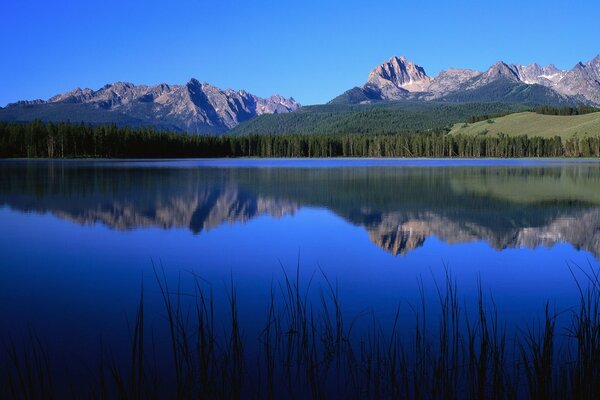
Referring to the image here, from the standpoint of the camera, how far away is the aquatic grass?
785 cm

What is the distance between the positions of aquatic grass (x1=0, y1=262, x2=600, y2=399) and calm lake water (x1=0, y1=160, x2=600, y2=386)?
932 mm

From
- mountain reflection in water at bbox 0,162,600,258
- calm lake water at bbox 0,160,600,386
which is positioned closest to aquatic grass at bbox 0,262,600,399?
calm lake water at bbox 0,160,600,386

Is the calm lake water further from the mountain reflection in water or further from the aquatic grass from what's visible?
the aquatic grass

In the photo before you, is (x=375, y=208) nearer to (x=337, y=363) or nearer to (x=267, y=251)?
(x=267, y=251)

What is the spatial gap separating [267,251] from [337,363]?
37.3ft

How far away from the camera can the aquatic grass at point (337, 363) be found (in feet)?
25.8

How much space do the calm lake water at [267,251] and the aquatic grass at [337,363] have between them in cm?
93

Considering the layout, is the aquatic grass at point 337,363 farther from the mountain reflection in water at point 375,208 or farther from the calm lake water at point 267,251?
the mountain reflection in water at point 375,208

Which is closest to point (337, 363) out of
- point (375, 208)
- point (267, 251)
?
point (267, 251)

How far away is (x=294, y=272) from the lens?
55.3 feet

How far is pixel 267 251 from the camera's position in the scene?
20359 mm

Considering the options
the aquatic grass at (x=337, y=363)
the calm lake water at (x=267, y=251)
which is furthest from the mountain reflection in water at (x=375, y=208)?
the aquatic grass at (x=337, y=363)

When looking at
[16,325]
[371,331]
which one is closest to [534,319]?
[371,331]

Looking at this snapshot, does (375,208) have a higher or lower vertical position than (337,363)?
higher
